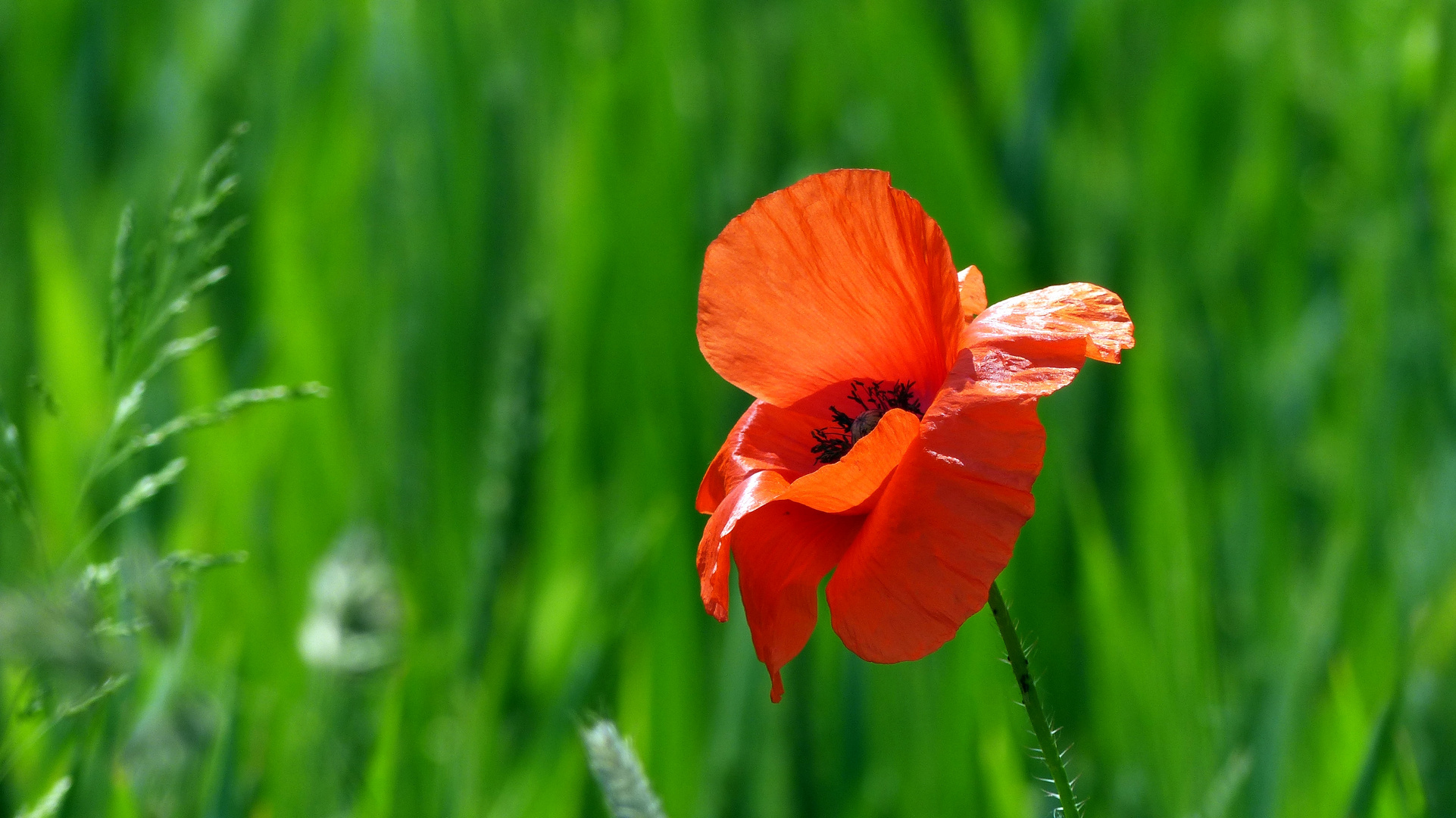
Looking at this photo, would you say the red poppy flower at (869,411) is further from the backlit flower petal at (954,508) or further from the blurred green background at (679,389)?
the blurred green background at (679,389)

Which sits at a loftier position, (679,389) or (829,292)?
(829,292)

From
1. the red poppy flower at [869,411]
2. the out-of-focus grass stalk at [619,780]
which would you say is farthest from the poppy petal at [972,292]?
the out-of-focus grass stalk at [619,780]

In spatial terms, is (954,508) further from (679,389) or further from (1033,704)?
(679,389)

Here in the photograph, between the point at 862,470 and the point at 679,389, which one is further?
the point at 679,389

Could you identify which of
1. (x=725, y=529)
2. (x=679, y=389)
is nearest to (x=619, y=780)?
(x=725, y=529)

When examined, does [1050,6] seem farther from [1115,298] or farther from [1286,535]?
[1115,298]
